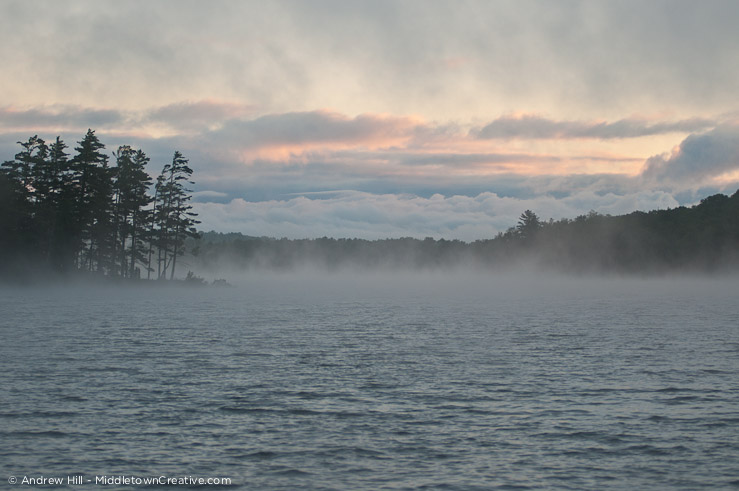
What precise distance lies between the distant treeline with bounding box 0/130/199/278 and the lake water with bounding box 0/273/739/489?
6629cm

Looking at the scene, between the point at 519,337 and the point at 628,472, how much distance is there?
105 feet

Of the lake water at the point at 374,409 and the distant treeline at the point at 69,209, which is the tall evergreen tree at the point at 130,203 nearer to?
the distant treeline at the point at 69,209

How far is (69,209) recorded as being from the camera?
11200cm

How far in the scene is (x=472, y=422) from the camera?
22.8m

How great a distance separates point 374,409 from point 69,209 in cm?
10082

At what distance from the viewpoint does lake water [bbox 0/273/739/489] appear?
711 inches

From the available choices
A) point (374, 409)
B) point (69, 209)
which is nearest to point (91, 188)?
point (69, 209)

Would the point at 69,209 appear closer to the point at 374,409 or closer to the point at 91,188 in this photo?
the point at 91,188

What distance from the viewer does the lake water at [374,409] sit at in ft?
59.3

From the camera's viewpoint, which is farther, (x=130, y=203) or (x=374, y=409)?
(x=130, y=203)

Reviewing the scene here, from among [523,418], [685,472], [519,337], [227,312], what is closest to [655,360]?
[519,337]

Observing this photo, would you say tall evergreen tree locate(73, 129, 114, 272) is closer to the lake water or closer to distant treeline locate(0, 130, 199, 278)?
distant treeline locate(0, 130, 199, 278)

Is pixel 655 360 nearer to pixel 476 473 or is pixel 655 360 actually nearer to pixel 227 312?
pixel 476 473

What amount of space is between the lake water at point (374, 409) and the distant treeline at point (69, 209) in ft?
217
